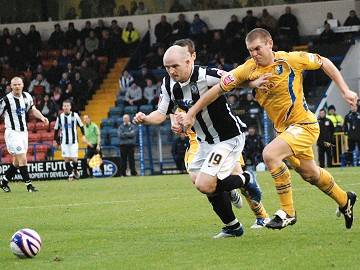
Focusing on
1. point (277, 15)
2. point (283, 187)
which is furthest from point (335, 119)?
point (283, 187)

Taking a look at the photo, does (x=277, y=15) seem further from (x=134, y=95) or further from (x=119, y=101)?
(x=134, y=95)

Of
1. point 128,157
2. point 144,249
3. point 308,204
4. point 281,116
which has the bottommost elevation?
point 128,157

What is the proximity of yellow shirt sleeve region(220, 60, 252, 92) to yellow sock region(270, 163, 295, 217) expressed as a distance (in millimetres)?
1026

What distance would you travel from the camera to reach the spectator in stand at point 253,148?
28.6 meters

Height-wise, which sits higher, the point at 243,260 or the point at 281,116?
the point at 281,116

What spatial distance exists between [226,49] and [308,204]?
1985cm

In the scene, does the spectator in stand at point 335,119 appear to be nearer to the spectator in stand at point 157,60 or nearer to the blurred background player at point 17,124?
the spectator in stand at point 157,60

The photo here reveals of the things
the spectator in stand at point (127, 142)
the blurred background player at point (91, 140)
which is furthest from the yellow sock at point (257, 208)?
the spectator in stand at point (127, 142)

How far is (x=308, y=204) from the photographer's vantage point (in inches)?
586

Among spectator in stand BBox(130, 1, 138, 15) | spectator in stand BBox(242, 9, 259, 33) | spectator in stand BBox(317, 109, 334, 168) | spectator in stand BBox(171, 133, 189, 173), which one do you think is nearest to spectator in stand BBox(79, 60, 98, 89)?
spectator in stand BBox(130, 1, 138, 15)

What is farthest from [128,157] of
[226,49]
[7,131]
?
[7,131]

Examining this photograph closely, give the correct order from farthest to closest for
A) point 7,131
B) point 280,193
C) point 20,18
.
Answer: point 20,18 < point 7,131 < point 280,193

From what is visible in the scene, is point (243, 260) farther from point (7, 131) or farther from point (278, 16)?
point (278, 16)

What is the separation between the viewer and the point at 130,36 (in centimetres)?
3750
